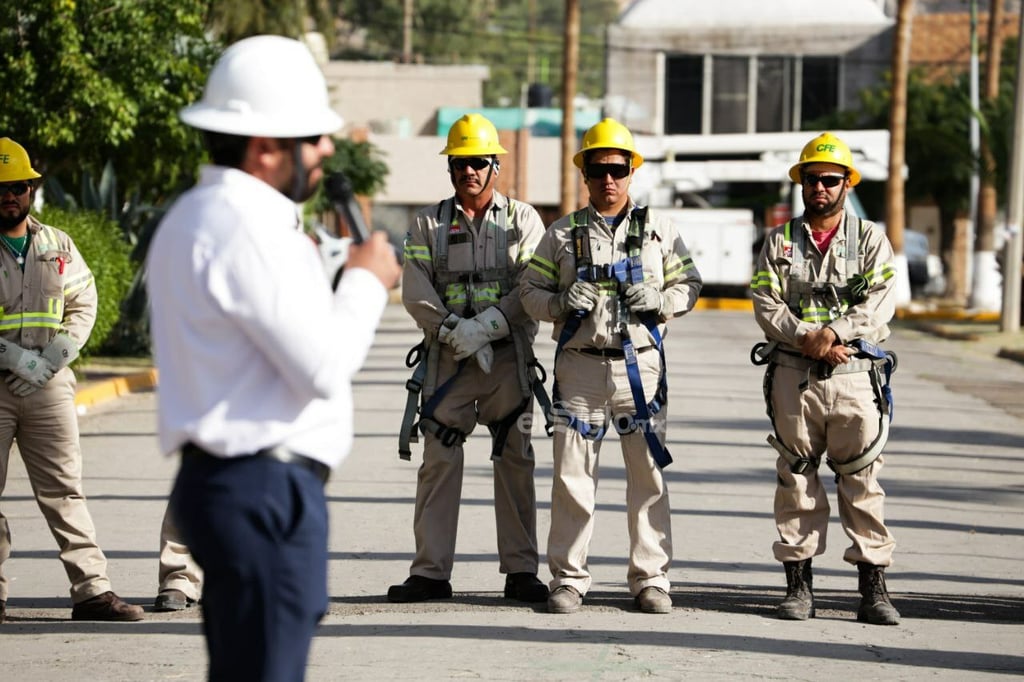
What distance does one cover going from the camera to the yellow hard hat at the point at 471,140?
7566 mm

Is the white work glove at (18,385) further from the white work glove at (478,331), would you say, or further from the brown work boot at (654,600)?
the brown work boot at (654,600)

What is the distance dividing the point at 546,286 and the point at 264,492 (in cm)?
422

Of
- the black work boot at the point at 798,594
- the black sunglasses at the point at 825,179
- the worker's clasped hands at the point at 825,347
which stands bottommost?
the black work boot at the point at 798,594

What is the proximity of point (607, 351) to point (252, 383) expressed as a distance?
421 centimetres

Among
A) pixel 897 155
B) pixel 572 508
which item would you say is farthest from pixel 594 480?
pixel 897 155

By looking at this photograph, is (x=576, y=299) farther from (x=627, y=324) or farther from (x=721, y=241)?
(x=721, y=241)

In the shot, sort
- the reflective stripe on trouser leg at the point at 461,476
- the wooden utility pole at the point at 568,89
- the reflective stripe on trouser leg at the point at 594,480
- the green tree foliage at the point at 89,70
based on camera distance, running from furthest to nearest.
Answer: the wooden utility pole at the point at 568,89
the green tree foliage at the point at 89,70
the reflective stripe on trouser leg at the point at 461,476
the reflective stripe on trouser leg at the point at 594,480

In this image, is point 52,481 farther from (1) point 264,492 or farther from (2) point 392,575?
(1) point 264,492

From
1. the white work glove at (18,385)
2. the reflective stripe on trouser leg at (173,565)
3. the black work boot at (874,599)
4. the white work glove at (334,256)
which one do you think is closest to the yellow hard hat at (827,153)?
the black work boot at (874,599)

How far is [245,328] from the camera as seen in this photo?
327cm

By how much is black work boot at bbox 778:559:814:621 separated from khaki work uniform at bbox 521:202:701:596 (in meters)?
0.56

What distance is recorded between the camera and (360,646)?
21.3 feet

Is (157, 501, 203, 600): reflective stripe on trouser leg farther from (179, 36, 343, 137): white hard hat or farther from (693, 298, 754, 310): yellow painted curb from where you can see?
(693, 298, 754, 310): yellow painted curb

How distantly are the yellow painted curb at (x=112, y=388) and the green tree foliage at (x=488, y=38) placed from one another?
2053 inches
